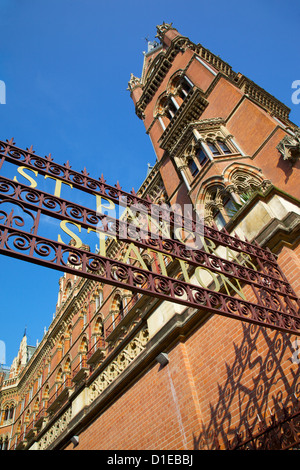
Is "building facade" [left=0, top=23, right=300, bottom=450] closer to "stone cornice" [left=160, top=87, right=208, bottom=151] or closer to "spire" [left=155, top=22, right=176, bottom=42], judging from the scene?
"stone cornice" [left=160, top=87, right=208, bottom=151]

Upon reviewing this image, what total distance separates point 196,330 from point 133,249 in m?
3.61

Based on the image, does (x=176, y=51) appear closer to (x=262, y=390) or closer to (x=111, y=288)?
(x=111, y=288)

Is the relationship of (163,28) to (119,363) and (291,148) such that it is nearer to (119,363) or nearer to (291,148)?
(291,148)

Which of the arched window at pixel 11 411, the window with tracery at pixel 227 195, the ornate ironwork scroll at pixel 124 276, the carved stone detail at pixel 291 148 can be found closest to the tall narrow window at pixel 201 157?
the window with tracery at pixel 227 195

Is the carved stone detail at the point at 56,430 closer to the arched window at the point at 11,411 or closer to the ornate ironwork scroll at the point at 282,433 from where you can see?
the ornate ironwork scroll at the point at 282,433

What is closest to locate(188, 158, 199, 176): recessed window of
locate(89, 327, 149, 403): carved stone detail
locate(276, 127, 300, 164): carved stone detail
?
locate(276, 127, 300, 164): carved stone detail

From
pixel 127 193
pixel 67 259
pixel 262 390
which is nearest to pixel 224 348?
pixel 262 390

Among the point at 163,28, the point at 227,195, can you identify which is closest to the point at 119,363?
the point at 227,195

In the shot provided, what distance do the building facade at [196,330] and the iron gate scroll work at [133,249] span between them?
10.2 inches

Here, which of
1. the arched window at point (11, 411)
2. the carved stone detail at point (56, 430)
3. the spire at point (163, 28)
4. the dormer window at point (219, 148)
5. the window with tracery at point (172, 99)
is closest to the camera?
the dormer window at point (219, 148)

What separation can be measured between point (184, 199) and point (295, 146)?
5.15 metres

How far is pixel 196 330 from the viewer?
7531 mm

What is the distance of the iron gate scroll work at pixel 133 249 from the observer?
12.3 ft

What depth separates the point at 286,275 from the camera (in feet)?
19.4
